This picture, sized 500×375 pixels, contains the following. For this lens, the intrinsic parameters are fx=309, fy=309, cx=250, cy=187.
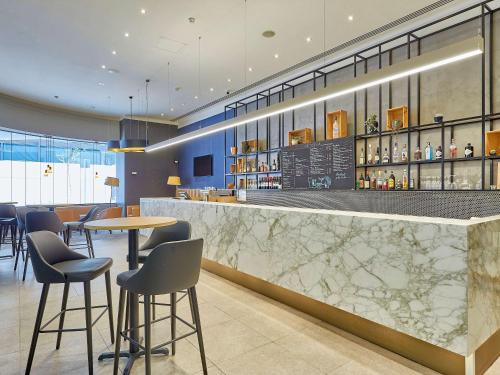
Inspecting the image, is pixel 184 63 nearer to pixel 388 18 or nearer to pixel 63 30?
pixel 63 30

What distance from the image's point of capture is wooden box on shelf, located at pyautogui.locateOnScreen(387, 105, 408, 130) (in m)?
4.90

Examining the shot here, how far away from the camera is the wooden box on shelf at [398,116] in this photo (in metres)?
4.90

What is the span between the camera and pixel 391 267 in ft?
7.02

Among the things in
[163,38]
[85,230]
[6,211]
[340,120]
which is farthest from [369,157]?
[6,211]

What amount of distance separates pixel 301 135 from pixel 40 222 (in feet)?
16.5

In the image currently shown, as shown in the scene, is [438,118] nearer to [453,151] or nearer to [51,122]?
[453,151]

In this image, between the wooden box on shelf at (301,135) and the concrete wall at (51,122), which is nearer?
the wooden box on shelf at (301,135)

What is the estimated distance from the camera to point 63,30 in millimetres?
4770

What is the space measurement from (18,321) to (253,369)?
2362 millimetres

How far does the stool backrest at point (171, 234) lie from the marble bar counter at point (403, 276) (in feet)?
2.81

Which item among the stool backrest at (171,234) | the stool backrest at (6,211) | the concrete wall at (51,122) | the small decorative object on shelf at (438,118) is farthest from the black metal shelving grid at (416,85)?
the concrete wall at (51,122)

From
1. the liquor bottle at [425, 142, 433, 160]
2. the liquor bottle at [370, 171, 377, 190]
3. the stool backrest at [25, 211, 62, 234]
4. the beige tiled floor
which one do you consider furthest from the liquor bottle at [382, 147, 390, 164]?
the stool backrest at [25, 211, 62, 234]

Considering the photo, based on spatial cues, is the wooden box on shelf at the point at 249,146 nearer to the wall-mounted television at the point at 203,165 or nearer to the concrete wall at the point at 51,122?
the wall-mounted television at the point at 203,165

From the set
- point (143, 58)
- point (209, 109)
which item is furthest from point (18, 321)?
point (209, 109)
